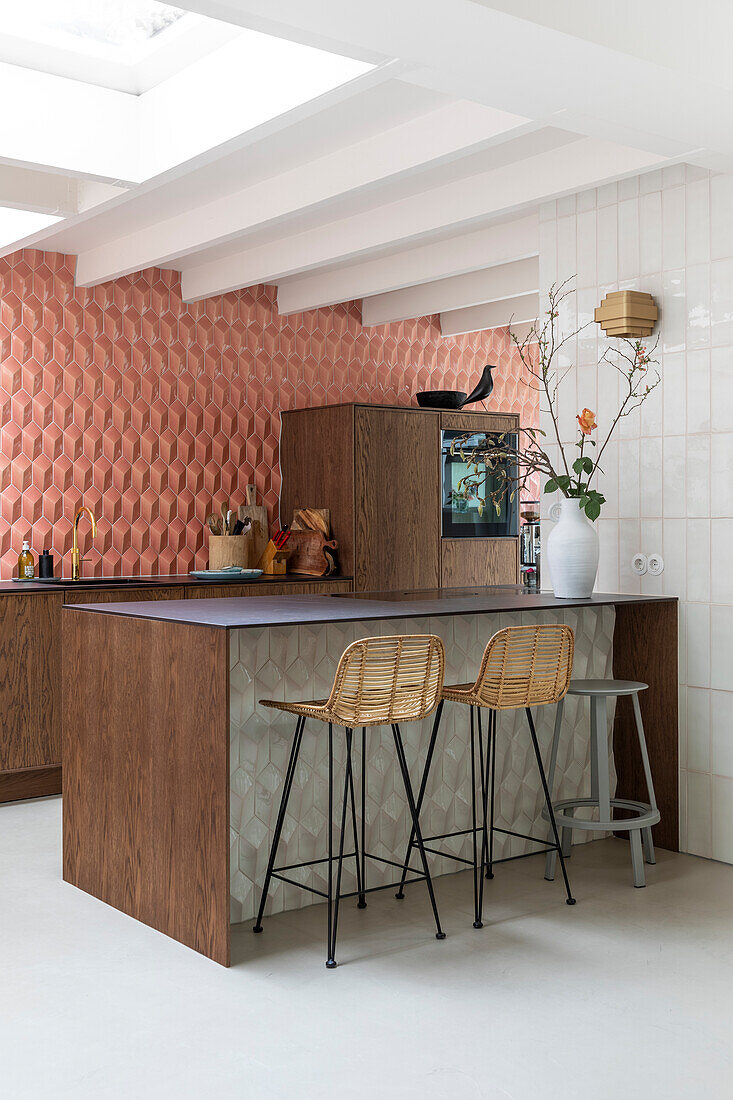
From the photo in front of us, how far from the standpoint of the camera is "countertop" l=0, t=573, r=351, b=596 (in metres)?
5.27

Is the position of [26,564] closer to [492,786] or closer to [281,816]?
[281,816]

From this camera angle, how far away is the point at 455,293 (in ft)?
21.7

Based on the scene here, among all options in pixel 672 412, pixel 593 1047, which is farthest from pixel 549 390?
pixel 593 1047

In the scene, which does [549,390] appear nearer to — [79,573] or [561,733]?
[561,733]

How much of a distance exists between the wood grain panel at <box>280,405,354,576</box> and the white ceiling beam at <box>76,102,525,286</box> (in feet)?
5.04

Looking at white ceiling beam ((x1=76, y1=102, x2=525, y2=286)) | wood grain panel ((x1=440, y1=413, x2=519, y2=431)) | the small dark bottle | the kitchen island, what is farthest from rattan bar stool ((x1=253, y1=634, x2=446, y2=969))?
wood grain panel ((x1=440, y1=413, x2=519, y2=431))

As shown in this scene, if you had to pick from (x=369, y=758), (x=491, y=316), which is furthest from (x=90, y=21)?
(x=491, y=316)

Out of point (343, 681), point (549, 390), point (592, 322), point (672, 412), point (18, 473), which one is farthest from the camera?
point (18, 473)

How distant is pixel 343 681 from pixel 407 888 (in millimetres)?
1105

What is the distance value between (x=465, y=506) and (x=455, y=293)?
135cm

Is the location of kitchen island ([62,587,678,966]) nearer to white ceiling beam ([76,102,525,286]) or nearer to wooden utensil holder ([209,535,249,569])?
white ceiling beam ([76,102,525,286])

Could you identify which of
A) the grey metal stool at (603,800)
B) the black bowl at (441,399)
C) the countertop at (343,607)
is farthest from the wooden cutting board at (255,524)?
the grey metal stool at (603,800)

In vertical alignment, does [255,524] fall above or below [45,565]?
above

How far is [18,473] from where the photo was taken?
585 centimetres
